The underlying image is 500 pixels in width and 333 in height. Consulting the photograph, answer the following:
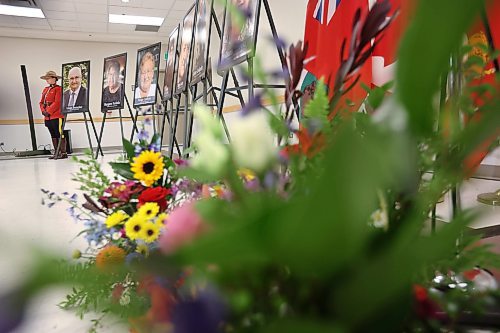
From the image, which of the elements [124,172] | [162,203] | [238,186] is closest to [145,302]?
[238,186]

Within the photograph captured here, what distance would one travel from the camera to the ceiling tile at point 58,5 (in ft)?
22.9

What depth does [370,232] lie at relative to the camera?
0.12 m

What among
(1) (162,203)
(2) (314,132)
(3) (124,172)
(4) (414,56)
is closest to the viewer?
(4) (414,56)

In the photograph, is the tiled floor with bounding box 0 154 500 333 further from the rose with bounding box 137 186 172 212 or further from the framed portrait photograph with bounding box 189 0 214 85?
the framed portrait photograph with bounding box 189 0 214 85

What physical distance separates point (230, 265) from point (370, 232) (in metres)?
0.05

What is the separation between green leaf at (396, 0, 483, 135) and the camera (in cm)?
8

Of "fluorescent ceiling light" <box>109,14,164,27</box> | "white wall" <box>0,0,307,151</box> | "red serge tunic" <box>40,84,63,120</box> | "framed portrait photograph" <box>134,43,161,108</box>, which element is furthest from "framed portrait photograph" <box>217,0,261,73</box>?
"white wall" <box>0,0,307,151</box>

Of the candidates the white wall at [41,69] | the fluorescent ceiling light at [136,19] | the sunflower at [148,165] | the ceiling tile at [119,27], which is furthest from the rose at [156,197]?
the white wall at [41,69]

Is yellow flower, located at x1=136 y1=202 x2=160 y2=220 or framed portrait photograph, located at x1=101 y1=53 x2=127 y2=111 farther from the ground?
framed portrait photograph, located at x1=101 y1=53 x2=127 y2=111

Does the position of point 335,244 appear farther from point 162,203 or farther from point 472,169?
point 162,203

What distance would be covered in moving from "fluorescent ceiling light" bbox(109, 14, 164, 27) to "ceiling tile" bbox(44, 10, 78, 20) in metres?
0.71

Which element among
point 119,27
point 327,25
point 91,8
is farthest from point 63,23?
point 327,25

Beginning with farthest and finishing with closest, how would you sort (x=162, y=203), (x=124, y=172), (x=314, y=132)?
(x=124, y=172) → (x=162, y=203) → (x=314, y=132)

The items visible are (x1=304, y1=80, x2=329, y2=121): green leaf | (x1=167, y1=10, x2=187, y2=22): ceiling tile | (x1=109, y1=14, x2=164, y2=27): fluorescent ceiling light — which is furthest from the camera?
(x1=109, y1=14, x2=164, y2=27): fluorescent ceiling light
